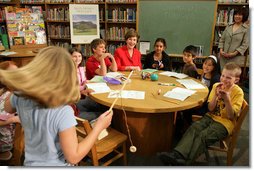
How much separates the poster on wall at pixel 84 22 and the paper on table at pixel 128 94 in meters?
2.68

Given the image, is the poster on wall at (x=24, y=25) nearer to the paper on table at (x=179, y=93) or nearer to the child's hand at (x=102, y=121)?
the paper on table at (x=179, y=93)

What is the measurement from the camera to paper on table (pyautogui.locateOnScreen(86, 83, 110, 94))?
6.66 feet

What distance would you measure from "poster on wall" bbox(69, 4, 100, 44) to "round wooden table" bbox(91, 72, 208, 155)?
2.42 m

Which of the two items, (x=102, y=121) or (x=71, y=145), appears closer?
(x=71, y=145)

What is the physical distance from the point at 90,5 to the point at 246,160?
365 cm

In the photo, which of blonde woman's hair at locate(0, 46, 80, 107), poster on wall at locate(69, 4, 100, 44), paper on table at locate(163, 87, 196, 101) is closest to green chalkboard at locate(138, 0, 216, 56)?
poster on wall at locate(69, 4, 100, 44)

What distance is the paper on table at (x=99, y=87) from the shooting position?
2031 mm

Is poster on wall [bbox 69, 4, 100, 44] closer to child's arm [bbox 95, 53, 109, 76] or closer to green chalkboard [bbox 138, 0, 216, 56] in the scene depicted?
green chalkboard [bbox 138, 0, 216, 56]

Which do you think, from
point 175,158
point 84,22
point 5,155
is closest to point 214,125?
point 175,158

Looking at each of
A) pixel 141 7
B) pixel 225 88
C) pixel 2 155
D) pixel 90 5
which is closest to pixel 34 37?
pixel 90 5

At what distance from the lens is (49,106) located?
921mm

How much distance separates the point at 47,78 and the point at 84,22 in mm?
3698

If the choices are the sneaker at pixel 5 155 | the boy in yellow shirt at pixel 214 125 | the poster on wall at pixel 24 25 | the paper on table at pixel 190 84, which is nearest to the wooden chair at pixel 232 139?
the boy in yellow shirt at pixel 214 125

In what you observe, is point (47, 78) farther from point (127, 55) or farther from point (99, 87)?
point (127, 55)
